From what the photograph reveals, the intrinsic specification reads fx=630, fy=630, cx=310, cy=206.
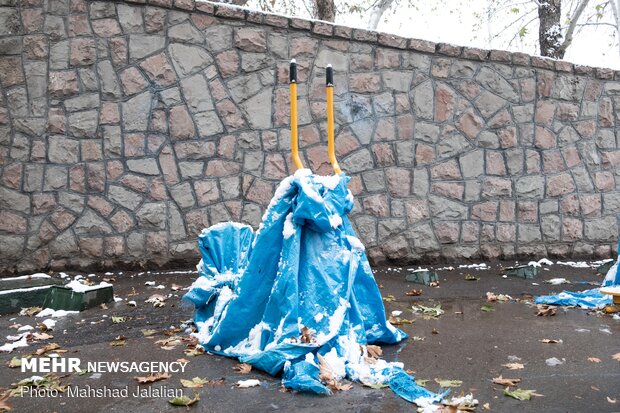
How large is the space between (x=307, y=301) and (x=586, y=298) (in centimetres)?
295

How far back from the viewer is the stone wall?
21.7ft

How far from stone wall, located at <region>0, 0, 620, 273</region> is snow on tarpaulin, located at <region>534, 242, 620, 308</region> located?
198cm

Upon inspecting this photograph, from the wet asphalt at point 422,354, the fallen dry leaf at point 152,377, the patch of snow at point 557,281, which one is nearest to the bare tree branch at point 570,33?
the patch of snow at point 557,281

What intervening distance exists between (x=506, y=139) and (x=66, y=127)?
5026 mm

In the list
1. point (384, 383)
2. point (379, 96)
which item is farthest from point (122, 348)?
point (379, 96)

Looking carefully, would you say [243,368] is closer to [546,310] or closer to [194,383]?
[194,383]

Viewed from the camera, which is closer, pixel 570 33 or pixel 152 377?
pixel 152 377

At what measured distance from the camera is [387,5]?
13.1 meters

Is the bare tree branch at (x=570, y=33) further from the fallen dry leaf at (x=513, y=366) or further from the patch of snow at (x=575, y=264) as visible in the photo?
the fallen dry leaf at (x=513, y=366)

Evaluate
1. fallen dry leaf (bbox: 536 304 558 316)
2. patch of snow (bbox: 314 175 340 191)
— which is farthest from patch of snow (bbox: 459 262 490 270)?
patch of snow (bbox: 314 175 340 191)

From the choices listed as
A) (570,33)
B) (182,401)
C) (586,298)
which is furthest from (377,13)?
(182,401)

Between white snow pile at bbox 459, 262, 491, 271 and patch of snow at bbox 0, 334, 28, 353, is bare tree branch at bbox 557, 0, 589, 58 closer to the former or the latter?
white snow pile at bbox 459, 262, 491, 271

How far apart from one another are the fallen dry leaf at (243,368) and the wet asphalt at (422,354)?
1.4 inches

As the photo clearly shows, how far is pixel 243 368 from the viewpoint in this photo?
352cm
